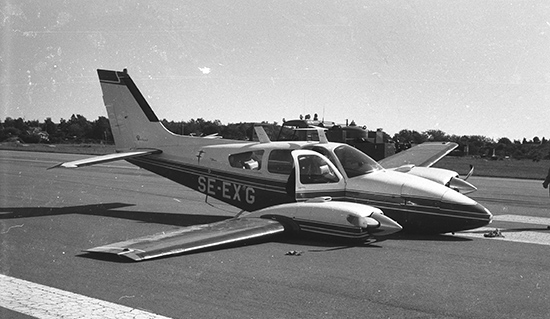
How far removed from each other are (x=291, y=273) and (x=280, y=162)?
4.40 metres

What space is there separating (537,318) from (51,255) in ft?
22.1

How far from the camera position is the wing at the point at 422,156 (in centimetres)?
1677

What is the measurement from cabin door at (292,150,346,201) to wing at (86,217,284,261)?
4.19ft

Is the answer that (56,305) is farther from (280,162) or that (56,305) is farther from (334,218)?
(280,162)

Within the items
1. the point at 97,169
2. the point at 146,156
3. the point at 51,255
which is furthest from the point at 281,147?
the point at 97,169

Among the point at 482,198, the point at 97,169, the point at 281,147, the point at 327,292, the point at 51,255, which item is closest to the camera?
the point at 327,292

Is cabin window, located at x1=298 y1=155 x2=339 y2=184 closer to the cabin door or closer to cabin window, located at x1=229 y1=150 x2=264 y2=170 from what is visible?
the cabin door

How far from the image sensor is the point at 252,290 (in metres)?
6.66

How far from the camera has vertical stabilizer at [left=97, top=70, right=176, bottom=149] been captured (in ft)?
48.2

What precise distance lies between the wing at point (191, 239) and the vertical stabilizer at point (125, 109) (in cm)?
567

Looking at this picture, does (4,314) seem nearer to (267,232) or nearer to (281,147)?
(267,232)

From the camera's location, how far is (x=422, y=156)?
691 inches

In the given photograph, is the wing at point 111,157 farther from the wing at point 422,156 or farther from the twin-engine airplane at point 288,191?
the wing at point 422,156

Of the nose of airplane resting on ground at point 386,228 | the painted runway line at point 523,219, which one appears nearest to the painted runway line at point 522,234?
the painted runway line at point 523,219
